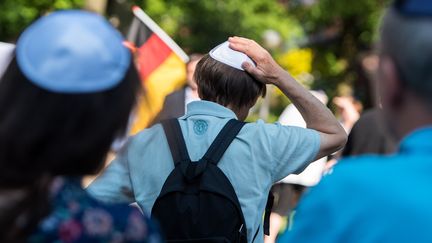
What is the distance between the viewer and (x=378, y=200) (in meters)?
1.79

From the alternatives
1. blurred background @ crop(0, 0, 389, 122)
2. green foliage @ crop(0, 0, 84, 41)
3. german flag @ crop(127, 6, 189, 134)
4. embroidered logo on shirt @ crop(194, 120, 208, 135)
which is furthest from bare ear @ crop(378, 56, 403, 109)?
green foliage @ crop(0, 0, 84, 41)

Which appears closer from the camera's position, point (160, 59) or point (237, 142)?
point (237, 142)

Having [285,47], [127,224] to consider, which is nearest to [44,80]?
[127,224]

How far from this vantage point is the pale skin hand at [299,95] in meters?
3.52

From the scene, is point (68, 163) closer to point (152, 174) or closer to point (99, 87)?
point (99, 87)

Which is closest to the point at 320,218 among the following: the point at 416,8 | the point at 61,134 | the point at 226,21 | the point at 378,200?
the point at 378,200

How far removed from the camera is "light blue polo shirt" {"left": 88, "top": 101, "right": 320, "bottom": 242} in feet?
10.8

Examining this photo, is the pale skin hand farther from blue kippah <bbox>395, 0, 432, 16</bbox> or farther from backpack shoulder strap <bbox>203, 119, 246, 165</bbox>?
blue kippah <bbox>395, 0, 432, 16</bbox>

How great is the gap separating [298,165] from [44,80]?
1536 mm

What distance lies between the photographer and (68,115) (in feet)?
6.44


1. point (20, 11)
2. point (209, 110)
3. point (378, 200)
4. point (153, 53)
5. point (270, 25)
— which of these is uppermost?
point (378, 200)

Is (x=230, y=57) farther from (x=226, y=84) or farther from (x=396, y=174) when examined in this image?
(x=396, y=174)

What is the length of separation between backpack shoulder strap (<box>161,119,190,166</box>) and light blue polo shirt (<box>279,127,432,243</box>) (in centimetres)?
148

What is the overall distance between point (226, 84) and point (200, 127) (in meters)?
0.22
